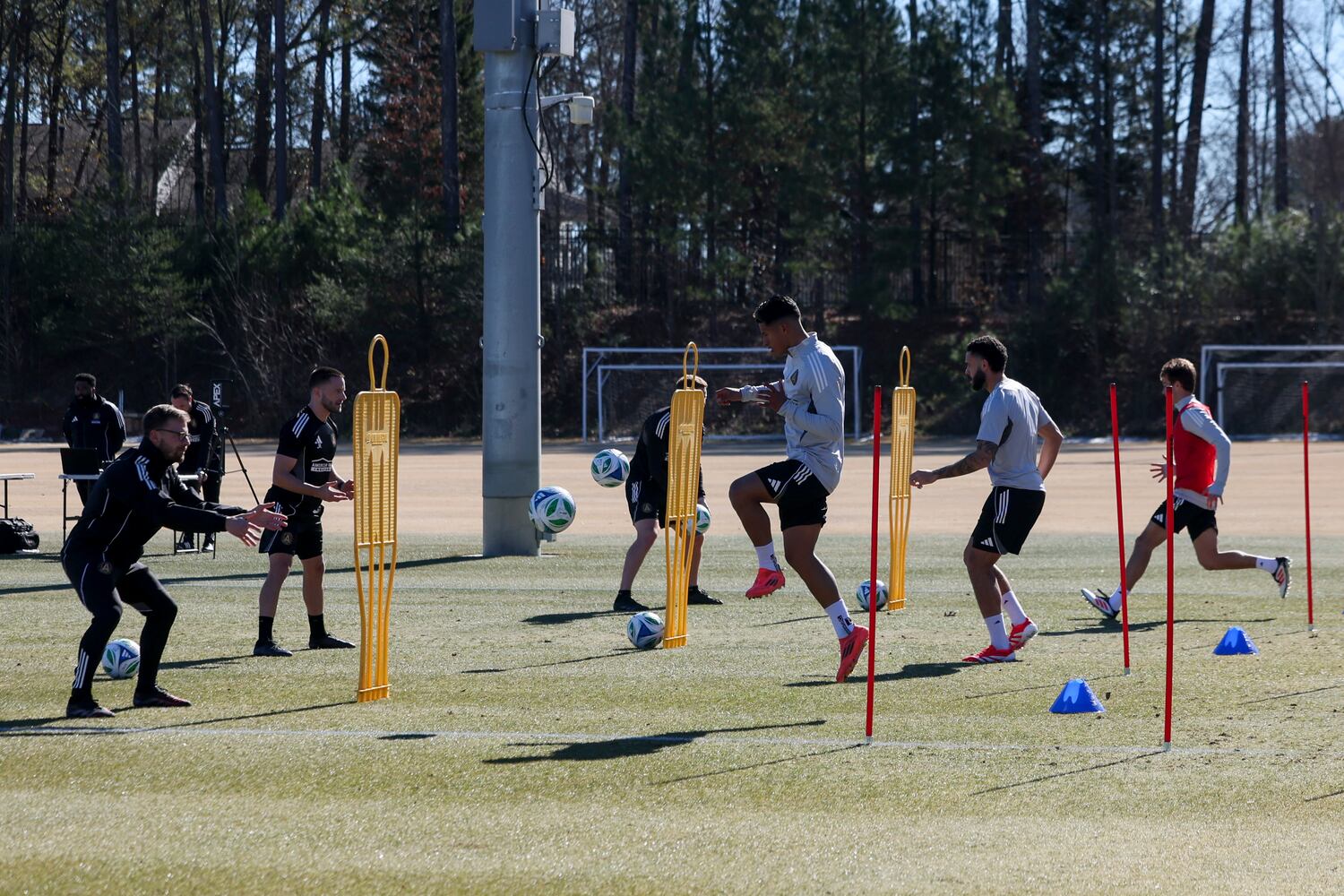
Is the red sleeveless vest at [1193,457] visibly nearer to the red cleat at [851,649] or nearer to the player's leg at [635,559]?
the red cleat at [851,649]

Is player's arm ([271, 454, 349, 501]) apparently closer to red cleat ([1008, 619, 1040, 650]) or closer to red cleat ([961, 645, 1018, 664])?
red cleat ([961, 645, 1018, 664])

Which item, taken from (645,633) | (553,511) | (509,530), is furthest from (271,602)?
(509,530)

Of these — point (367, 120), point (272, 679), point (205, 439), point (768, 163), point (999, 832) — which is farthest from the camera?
point (367, 120)

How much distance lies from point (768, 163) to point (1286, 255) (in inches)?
564

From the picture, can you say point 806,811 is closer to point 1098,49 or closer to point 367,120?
point 1098,49

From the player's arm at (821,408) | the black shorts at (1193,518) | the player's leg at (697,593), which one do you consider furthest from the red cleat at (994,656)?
the player's leg at (697,593)

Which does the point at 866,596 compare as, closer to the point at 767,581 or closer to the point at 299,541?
the point at 767,581

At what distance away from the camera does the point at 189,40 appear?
172 ft

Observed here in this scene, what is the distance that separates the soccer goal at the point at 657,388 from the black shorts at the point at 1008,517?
A: 96.7ft

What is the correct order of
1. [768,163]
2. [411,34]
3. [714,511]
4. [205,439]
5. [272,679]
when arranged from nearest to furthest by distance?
[272,679]
[205,439]
[714,511]
[768,163]
[411,34]

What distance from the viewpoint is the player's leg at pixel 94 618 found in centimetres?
732


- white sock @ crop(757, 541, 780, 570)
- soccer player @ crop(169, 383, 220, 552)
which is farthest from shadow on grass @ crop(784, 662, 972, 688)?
soccer player @ crop(169, 383, 220, 552)

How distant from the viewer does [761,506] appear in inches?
331

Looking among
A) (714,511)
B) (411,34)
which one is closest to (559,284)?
(411,34)
